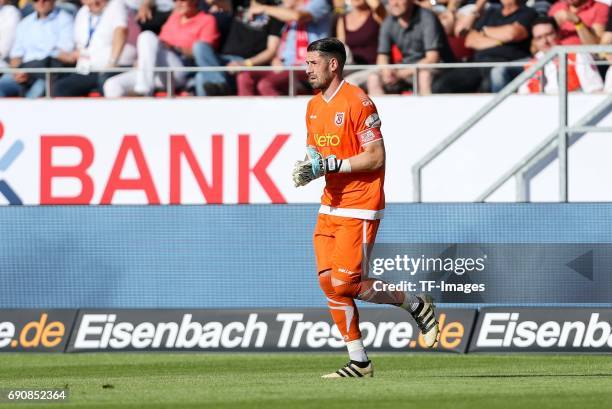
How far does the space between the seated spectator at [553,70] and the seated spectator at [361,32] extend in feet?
6.37

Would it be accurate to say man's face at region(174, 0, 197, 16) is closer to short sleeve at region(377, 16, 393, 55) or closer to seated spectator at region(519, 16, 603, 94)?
short sleeve at region(377, 16, 393, 55)

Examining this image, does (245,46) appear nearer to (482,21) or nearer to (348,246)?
(482,21)

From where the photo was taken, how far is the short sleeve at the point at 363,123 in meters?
10.5

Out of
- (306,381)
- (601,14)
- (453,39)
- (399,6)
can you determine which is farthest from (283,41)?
(306,381)

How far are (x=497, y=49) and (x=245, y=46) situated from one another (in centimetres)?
317

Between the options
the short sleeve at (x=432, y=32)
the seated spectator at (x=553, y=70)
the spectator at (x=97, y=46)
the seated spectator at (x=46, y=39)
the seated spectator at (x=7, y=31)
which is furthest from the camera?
the seated spectator at (x=7, y=31)

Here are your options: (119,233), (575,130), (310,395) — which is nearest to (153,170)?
(119,233)

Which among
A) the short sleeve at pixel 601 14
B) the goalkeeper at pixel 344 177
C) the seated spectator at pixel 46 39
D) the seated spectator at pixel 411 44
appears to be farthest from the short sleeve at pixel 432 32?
the goalkeeper at pixel 344 177

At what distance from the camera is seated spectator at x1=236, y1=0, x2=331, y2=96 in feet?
56.7

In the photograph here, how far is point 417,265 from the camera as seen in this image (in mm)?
14484

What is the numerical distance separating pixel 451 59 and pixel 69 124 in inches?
188

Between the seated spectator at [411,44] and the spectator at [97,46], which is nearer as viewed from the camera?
the seated spectator at [411,44]

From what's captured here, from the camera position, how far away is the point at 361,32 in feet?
56.9

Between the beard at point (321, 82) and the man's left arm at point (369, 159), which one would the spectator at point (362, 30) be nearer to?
the beard at point (321, 82)
